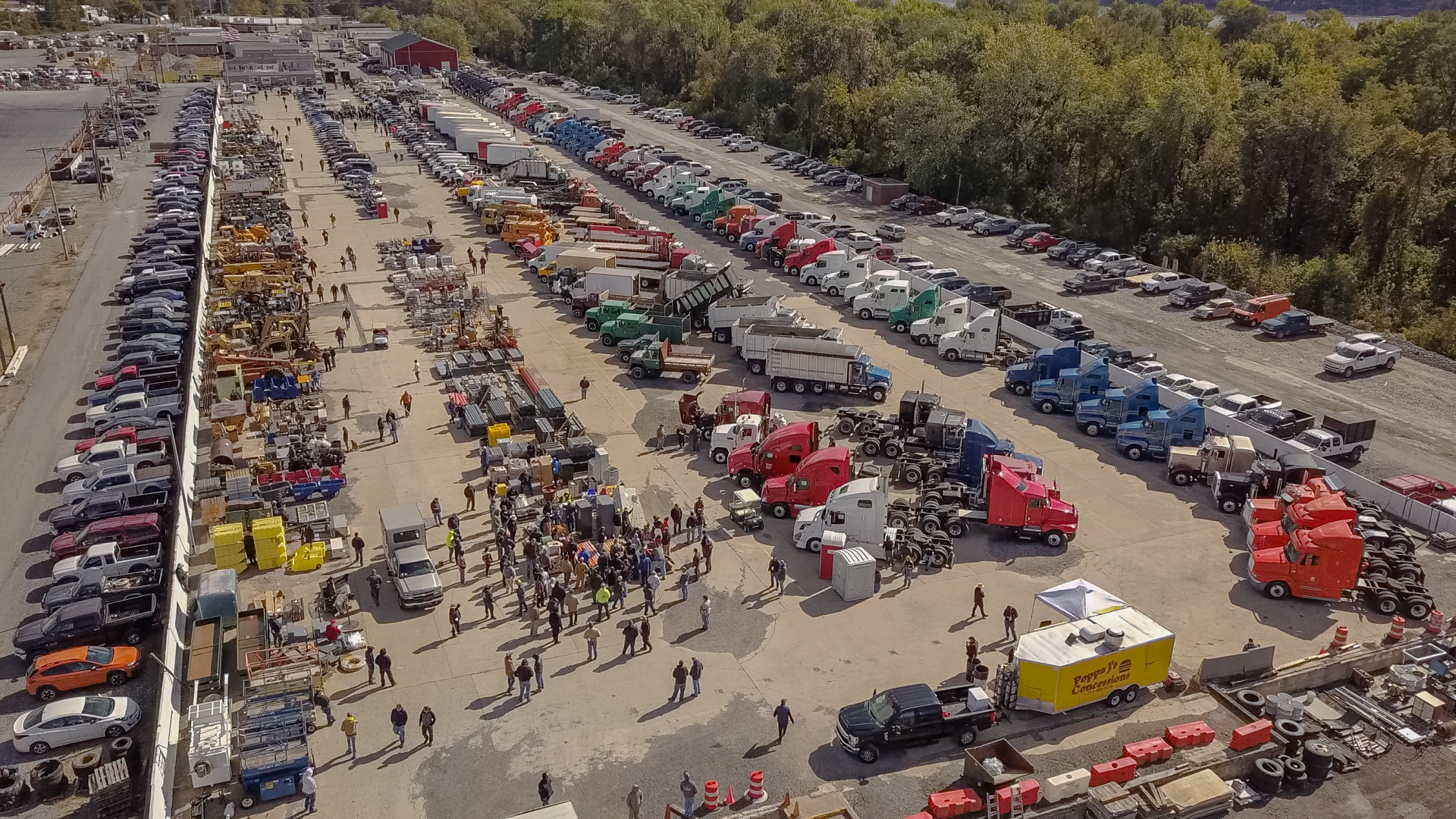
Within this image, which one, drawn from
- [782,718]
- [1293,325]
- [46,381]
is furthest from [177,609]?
[1293,325]

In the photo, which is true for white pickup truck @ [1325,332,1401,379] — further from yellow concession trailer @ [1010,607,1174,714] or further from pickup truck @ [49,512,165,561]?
pickup truck @ [49,512,165,561]

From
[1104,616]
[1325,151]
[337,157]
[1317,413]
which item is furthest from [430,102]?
[1104,616]

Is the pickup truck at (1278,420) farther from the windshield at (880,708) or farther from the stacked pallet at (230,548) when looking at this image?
the stacked pallet at (230,548)

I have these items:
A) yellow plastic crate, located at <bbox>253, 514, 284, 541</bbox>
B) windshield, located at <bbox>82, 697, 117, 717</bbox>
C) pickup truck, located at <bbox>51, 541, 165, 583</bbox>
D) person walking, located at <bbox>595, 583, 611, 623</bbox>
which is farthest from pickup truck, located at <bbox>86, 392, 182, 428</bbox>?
person walking, located at <bbox>595, 583, 611, 623</bbox>

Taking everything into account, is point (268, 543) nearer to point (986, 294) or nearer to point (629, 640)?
point (629, 640)

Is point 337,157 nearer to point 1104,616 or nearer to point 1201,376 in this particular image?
point 1201,376

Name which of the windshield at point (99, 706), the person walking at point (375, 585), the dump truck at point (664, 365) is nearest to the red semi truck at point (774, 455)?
the dump truck at point (664, 365)
